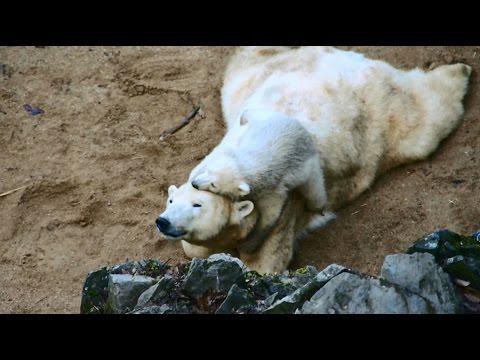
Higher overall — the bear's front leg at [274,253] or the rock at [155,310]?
the rock at [155,310]

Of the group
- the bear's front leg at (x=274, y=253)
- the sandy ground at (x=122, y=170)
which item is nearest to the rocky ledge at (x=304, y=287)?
the bear's front leg at (x=274, y=253)

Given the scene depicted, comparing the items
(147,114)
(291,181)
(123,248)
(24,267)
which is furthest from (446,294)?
(147,114)

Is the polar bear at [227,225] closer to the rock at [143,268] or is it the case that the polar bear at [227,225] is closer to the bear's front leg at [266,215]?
the bear's front leg at [266,215]

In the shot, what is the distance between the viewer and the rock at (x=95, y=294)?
6086 millimetres

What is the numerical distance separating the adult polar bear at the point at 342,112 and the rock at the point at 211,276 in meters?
1.41

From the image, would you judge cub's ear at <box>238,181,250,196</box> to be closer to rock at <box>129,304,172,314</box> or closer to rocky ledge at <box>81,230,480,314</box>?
rocky ledge at <box>81,230,480,314</box>

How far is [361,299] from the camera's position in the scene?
206 inches

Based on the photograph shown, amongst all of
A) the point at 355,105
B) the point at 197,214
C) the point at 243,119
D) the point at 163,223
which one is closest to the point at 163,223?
the point at 163,223

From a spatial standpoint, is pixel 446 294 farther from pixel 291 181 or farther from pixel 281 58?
pixel 281 58

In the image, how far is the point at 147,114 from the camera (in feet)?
29.7

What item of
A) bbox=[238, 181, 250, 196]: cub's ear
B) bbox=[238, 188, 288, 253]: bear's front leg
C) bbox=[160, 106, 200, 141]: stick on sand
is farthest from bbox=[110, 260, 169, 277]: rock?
bbox=[160, 106, 200, 141]: stick on sand

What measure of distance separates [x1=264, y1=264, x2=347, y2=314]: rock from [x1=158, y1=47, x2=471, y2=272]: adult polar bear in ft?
5.91

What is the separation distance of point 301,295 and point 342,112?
3.06 meters

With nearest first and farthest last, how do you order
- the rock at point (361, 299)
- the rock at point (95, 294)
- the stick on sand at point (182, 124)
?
the rock at point (361, 299) → the rock at point (95, 294) → the stick on sand at point (182, 124)
